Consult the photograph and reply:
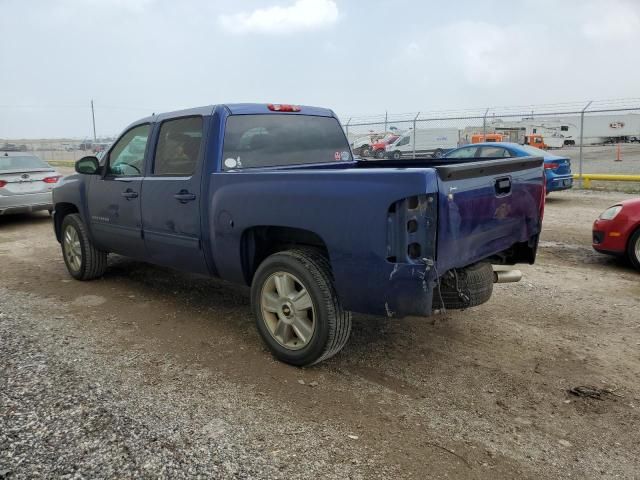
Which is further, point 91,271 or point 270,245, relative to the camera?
point 91,271

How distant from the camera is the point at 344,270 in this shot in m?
3.39

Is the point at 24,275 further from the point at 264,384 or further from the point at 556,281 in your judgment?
the point at 556,281

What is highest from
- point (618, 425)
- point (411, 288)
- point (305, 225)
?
point (305, 225)

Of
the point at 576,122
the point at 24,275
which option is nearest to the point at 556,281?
the point at 24,275

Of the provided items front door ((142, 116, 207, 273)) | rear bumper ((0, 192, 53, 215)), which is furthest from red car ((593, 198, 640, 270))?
rear bumper ((0, 192, 53, 215))

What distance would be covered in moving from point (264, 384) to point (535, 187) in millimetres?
2545

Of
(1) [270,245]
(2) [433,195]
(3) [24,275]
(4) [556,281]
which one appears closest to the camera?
(2) [433,195]

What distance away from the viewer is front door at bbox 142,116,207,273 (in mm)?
4461

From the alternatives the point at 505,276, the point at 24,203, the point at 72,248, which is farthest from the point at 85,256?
the point at 24,203

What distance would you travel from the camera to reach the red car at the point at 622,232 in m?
6.39

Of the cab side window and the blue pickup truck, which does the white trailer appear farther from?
the blue pickup truck

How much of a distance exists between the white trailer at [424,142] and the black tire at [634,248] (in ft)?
73.4

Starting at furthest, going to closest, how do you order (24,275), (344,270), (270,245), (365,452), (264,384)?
(24,275) → (270,245) → (264,384) → (344,270) → (365,452)

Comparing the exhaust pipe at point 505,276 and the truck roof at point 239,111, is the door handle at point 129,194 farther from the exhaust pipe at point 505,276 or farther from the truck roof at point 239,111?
the exhaust pipe at point 505,276
